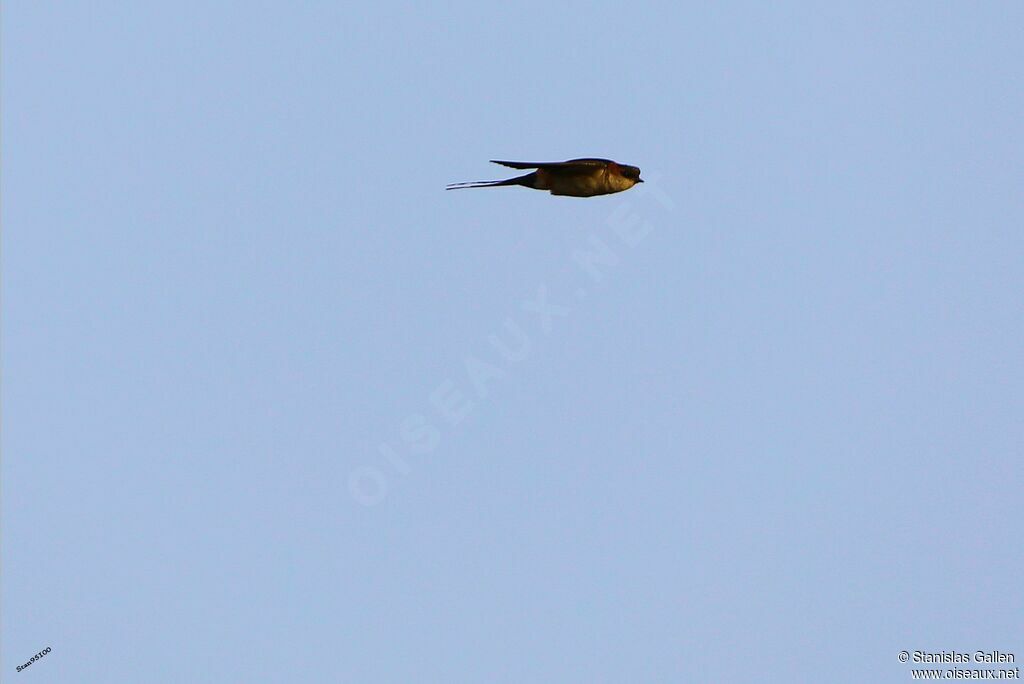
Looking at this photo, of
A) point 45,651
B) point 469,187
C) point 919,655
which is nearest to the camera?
point 469,187

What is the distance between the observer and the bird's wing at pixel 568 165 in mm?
19438

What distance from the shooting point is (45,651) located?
2784cm

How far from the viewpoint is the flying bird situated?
20188 mm

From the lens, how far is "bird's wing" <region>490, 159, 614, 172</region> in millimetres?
19438

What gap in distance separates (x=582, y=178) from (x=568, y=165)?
467 millimetres

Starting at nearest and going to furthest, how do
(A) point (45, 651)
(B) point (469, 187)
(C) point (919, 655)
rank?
(B) point (469, 187) < (C) point (919, 655) < (A) point (45, 651)

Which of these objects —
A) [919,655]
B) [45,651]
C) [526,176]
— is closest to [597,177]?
[526,176]

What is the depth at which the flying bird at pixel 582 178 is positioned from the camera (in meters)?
20.2

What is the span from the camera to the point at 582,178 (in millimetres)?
20359

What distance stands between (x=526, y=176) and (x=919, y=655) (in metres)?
11.0

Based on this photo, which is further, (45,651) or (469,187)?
(45,651)

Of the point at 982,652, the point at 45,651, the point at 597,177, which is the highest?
the point at 597,177

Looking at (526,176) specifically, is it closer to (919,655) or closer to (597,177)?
(597,177)

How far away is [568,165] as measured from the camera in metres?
20.0
